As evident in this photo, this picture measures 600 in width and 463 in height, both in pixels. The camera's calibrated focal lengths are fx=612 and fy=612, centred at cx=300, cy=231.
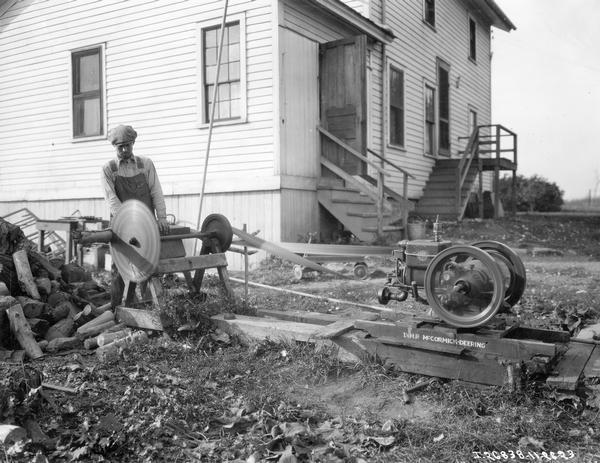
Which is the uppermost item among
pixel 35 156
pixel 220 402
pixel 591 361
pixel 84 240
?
pixel 35 156

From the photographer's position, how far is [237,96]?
1209 cm

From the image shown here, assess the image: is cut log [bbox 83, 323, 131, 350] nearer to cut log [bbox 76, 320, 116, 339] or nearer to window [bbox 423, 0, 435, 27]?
cut log [bbox 76, 320, 116, 339]

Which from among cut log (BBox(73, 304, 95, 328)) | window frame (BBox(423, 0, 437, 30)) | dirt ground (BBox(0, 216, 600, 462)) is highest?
window frame (BBox(423, 0, 437, 30))

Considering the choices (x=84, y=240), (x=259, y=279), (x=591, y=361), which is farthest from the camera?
(x=259, y=279)

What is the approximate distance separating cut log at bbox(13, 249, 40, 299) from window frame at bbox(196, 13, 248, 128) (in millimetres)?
6181

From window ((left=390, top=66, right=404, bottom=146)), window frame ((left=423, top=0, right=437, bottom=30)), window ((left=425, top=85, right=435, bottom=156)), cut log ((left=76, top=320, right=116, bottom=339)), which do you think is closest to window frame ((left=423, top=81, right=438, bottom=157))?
window ((left=425, top=85, right=435, bottom=156))

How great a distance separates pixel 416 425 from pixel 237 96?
9.52m

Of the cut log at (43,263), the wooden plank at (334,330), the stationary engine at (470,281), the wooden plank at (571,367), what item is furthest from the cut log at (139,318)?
the wooden plank at (571,367)

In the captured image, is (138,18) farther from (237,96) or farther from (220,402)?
(220,402)

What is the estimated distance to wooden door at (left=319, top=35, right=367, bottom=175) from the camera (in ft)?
40.0

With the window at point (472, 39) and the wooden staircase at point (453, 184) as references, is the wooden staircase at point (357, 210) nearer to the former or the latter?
the wooden staircase at point (453, 184)

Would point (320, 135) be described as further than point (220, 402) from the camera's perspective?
Yes

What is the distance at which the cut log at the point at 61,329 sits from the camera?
5.91m

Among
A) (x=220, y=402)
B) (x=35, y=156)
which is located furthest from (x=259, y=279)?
(x=35, y=156)
